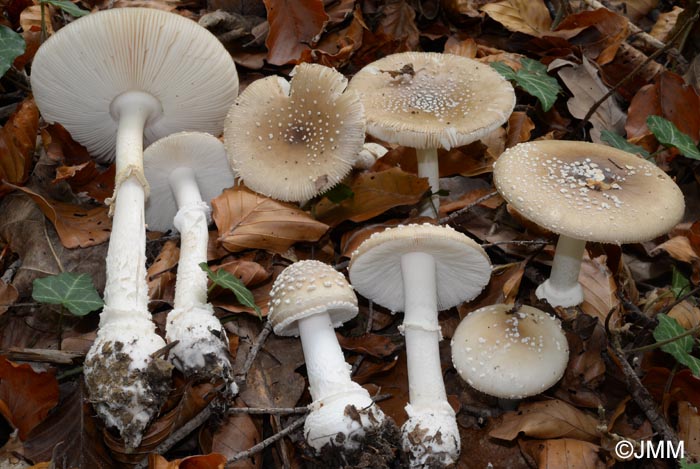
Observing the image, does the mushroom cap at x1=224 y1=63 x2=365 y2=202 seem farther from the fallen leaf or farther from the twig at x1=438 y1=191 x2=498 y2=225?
the fallen leaf

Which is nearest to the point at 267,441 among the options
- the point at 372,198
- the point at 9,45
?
the point at 372,198

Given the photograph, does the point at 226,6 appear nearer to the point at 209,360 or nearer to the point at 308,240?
the point at 308,240

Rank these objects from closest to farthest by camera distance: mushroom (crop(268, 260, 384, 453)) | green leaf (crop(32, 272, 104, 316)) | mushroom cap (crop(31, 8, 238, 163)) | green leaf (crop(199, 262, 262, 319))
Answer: mushroom (crop(268, 260, 384, 453)) < green leaf (crop(32, 272, 104, 316)) < green leaf (crop(199, 262, 262, 319)) < mushroom cap (crop(31, 8, 238, 163))

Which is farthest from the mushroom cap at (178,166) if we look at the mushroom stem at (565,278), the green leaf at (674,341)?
the green leaf at (674,341)

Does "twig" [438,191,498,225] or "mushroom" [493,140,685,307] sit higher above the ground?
"mushroom" [493,140,685,307]

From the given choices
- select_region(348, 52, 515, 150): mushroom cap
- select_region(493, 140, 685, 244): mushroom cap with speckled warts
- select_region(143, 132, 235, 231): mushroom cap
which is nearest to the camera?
select_region(493, 140, 685, 244): mushroom cap with speckled warts

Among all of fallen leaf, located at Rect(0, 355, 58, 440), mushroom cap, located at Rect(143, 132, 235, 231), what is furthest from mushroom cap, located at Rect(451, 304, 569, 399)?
fallen leaf, located at Rect(0, 355, 58, 440)

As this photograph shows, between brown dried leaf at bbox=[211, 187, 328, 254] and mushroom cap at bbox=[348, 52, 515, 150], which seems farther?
brown dried leaf at bbox=[211, 187, 328, 254]
